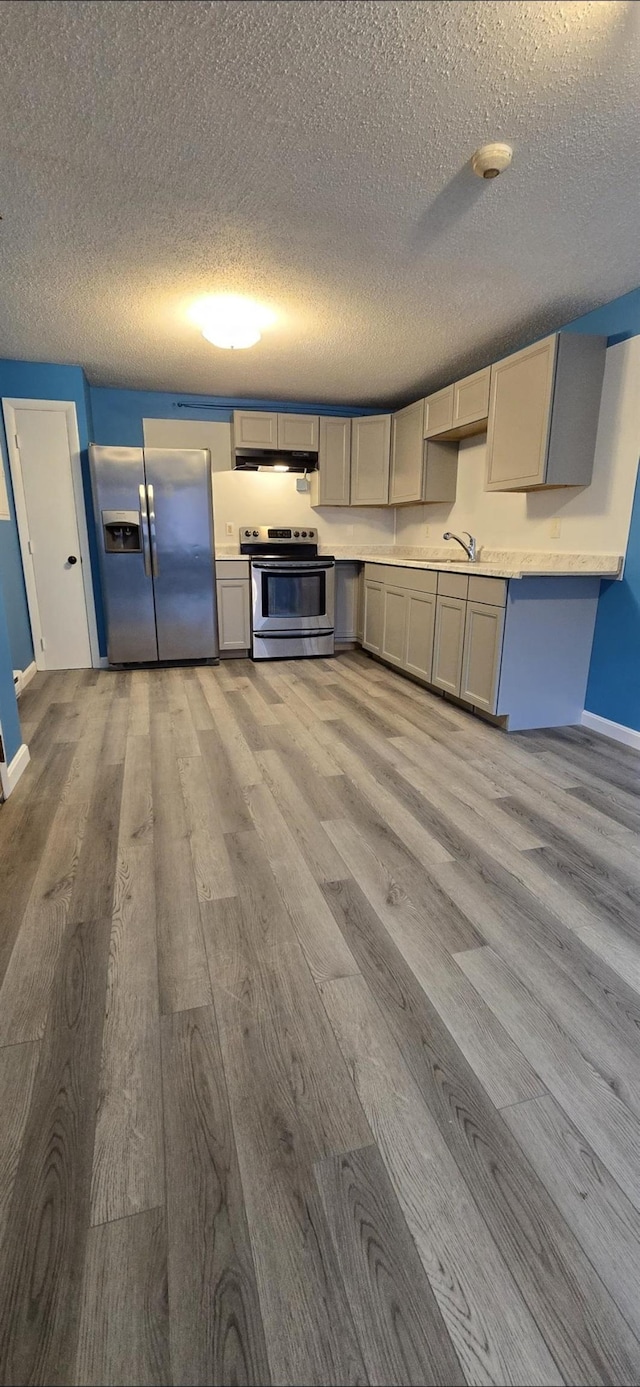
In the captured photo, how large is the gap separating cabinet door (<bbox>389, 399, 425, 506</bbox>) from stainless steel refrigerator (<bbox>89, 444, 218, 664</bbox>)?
1.70 metres

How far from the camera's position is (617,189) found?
6.45ft

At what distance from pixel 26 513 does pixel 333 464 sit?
2701 millimetres

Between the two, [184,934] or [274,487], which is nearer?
[184,934]

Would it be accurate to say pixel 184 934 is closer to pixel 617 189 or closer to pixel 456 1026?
pixel 456 1026

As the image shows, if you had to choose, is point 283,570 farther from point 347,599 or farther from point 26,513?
point 26,513

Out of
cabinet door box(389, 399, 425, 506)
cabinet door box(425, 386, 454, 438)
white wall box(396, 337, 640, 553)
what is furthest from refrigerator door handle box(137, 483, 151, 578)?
white wall box(396, 337, 640, 553)

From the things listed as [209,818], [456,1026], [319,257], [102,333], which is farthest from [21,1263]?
[102,333]

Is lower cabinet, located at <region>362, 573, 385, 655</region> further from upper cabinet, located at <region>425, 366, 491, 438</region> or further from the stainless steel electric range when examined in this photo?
upper cabinet, located at <region>425, 366, 491, 438</region>

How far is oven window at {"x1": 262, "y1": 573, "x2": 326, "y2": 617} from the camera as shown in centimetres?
484

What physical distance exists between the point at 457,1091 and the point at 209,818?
129cm

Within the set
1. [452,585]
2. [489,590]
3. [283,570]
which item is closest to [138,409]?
[283,570]

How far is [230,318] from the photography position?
117 inches

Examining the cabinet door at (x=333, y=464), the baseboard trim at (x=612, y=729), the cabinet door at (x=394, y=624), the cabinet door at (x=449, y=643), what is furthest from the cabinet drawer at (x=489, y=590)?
the cabinet door at (x=333, y=464)

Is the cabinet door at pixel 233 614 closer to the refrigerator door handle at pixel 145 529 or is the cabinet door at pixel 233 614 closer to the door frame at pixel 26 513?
the refrigerator door handle at pixel 145 529
